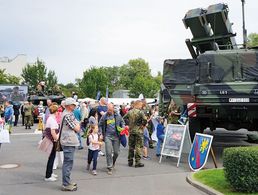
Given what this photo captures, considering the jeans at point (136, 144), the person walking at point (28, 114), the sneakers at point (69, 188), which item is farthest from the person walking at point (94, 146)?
the person walking at point (28, 114)

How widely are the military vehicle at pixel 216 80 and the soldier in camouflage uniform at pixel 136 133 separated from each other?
1.83 metres

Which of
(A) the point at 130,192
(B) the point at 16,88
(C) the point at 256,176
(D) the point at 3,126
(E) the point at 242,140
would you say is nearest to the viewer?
(C) the point at 256,176

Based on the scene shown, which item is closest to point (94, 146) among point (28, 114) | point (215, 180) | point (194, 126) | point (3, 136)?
point (3, 136)

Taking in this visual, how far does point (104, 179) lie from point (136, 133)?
1929 mm

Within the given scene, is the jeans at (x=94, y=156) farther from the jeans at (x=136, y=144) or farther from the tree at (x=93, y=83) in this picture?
the tree at (x=93, y=83)

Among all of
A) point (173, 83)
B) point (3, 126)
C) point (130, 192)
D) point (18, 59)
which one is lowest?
point (130, 192)

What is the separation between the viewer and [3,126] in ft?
37.9

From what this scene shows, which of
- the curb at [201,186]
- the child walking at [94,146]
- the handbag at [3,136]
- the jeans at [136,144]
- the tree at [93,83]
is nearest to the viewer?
the curb at [201,186]

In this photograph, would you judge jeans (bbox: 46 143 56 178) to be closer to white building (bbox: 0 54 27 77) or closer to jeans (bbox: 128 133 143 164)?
jeans (bbox: 128 133 143 164)

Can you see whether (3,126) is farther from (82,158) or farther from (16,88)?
(16,88)

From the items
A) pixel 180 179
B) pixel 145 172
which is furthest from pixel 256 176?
pixel 145 172

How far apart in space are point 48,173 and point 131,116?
2791 mm

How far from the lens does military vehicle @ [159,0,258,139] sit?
37.3ft

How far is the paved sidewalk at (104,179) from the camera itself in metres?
8.08
